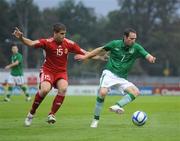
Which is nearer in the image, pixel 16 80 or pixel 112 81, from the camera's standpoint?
pixel 112 81

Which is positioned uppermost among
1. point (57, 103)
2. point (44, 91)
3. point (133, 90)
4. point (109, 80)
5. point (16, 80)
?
point (16, 80)

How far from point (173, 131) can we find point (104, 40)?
94483 millimetres

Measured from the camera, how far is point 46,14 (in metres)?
111

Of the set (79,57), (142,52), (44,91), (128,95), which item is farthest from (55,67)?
(142,52)

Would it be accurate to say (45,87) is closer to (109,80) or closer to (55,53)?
(55,53)

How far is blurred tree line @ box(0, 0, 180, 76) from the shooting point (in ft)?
319

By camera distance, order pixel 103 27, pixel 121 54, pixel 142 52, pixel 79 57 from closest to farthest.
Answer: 1. pixel 142 52
2. pixel 121 54
3. pixel 79 57
4. pixel 103 27

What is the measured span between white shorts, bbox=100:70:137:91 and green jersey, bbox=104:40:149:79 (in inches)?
4.5

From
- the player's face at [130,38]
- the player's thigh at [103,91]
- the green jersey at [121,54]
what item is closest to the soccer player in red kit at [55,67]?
the player's thigh at [103,91]

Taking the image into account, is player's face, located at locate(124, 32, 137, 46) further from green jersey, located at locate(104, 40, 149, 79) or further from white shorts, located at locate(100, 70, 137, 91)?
white shorts, located at locate(100, 70, 137, 91)

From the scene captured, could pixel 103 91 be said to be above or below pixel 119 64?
below

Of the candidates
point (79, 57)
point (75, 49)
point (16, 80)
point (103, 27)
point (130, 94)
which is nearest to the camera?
point (130, 94)

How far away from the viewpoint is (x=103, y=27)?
11175cm

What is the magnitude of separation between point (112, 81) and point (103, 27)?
97.2 metres
